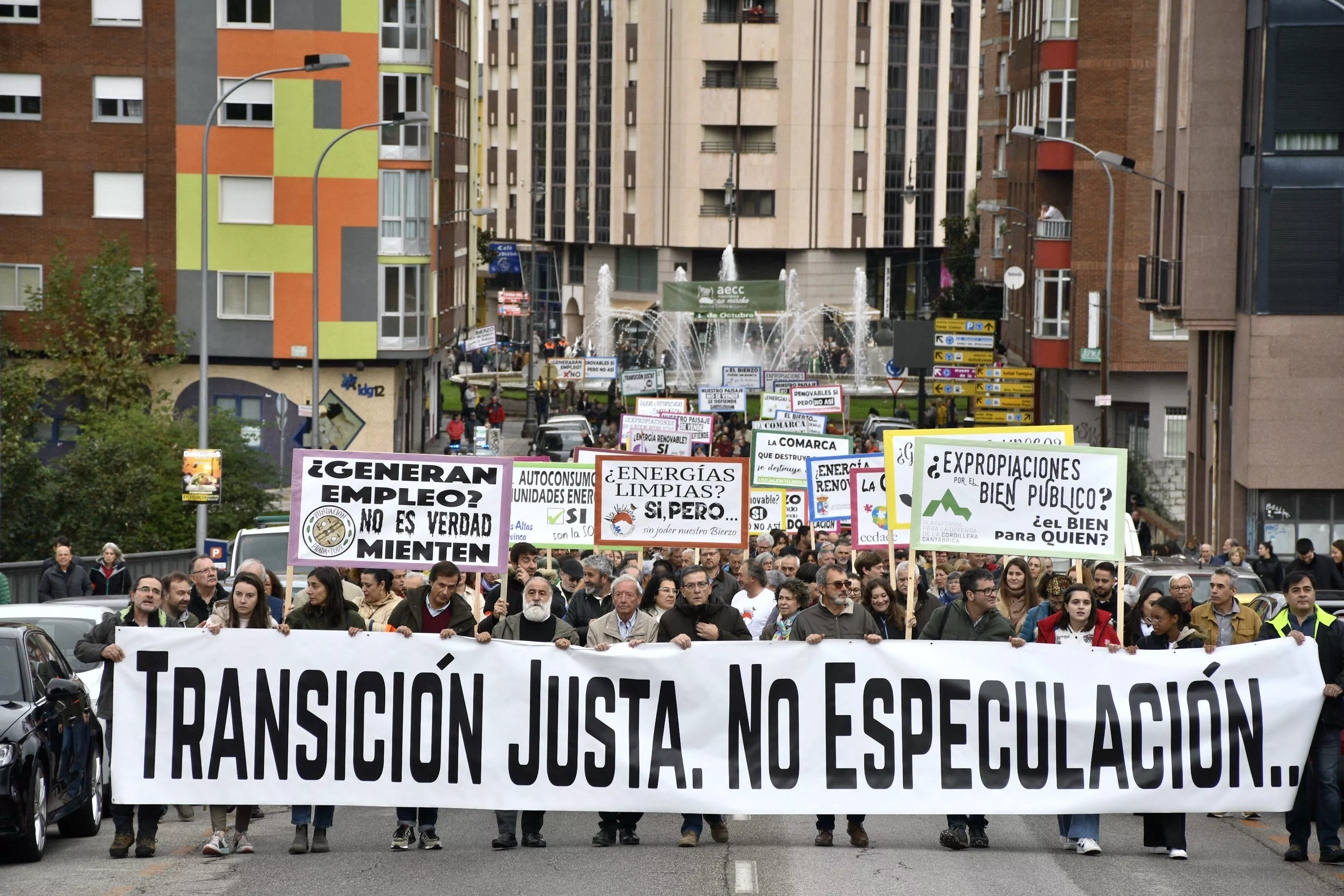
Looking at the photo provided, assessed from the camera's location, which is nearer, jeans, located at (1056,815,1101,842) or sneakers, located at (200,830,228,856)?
sneakers, located at (200,830,228,856)

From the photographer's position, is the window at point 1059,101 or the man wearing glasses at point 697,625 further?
the window at point 1059,101

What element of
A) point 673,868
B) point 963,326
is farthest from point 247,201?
point 673,868

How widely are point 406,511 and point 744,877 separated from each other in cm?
399

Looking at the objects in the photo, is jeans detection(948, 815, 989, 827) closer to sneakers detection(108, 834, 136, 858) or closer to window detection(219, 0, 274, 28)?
sneakers detection(108, 834, 136, 858)

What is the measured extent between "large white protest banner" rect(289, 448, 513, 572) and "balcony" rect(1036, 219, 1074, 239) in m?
45.4

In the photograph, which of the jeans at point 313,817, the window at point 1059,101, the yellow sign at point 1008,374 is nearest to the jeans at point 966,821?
the jeans at point 313,817

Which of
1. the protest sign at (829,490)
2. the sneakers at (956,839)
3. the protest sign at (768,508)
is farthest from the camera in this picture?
the protest sign at (768,508)

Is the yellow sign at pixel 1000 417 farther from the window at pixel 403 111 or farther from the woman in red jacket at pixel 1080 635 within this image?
the woman in red jacket at pixel 1080 635

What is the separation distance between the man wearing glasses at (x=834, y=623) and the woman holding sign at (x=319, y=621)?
2750mm

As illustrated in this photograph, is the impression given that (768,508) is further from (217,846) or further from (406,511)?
(217,846)

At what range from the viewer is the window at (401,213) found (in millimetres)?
55344

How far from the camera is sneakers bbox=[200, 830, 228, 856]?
1175 cm

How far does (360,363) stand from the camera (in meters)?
55.4

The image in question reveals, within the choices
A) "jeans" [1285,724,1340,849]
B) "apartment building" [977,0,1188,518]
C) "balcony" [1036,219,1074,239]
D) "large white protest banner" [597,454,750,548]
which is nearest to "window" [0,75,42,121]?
"apartment building" [977,0,1188,518]
